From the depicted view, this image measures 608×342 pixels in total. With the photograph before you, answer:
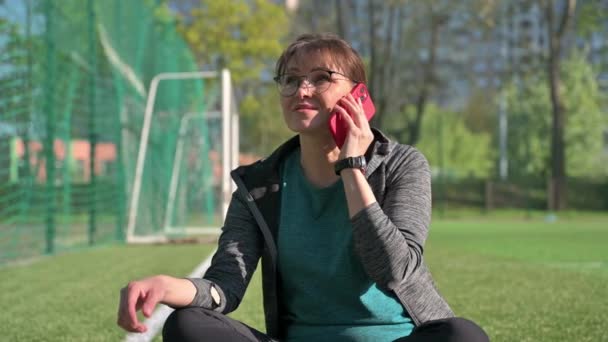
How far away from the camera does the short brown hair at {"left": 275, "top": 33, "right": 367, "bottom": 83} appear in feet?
8.84

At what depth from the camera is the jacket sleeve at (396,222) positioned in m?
2.33

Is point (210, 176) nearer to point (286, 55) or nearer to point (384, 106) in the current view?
point (384, 106)

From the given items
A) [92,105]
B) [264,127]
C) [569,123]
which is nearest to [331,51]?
[92,105]

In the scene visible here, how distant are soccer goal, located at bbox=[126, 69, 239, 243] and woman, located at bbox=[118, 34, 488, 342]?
28.6ft

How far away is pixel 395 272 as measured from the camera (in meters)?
2.37

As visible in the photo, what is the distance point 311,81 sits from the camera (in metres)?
2.68

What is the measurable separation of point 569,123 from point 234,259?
52301 millimetres

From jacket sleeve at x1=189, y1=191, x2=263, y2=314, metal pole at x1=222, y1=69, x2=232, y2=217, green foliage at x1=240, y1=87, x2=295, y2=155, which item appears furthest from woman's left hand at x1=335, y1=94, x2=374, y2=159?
green foliage at x1=240, y1=87, x2=295, y2=155

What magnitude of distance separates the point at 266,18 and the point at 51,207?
736 inches

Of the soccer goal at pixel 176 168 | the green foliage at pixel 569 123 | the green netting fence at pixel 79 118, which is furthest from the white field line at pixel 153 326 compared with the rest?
the green foliage at pixel 569 123

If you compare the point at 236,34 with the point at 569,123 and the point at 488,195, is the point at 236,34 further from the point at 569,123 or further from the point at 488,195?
the point at 569,123

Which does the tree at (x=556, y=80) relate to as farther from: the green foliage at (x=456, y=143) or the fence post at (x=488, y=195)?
the green foliage at (x=456, y=143)

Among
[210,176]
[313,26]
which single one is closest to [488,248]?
[210,176]

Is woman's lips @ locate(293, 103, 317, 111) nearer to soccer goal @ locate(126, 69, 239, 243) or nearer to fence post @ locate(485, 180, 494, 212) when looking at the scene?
soccer goal @ locate(126, 69, 239, 243)
